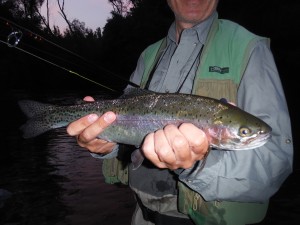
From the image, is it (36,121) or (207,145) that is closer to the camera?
(207,145)

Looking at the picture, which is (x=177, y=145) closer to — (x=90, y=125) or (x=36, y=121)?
(x=90, y=125)

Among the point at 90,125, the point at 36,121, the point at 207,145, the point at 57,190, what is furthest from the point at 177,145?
the point at 57,190

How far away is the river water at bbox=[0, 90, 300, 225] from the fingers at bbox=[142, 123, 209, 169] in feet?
17.9

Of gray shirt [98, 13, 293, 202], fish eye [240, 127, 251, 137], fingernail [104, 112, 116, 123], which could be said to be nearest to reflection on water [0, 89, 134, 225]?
fingernail [104, 112, 116, 123]

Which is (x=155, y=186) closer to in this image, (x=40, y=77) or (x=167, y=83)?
(x=167, y=83)

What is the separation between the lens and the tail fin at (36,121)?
3.58m

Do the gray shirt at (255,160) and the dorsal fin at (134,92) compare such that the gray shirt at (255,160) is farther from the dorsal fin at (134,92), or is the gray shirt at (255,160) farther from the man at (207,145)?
the dorsal fin at (134,92)

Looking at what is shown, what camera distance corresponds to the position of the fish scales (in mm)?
2601

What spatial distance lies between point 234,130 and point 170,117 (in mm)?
546

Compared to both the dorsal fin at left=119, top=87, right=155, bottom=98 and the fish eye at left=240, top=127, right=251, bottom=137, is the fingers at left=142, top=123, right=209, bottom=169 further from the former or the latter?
the dorsal fin at left=119, top=87, right=155, bottom=98

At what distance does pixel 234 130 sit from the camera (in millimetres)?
2670

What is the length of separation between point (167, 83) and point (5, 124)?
58.3ft

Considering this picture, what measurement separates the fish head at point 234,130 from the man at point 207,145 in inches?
3.3

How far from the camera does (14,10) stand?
5169 centimetres
